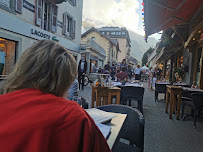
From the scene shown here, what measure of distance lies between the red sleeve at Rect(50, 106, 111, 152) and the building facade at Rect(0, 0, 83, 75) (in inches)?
300

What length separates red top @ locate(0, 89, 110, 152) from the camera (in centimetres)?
62

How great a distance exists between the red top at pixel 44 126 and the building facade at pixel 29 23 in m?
7.48

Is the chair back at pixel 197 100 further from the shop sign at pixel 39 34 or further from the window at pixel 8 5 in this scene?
the shop sign at pixel 39 34

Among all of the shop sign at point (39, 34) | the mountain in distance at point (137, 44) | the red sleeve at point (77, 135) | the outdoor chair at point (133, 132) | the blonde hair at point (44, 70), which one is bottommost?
the outdoor chair at point (133, 132)

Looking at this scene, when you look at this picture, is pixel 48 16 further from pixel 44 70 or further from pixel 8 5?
pixel 44 70

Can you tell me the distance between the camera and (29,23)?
884cm

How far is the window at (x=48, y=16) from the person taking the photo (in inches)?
400

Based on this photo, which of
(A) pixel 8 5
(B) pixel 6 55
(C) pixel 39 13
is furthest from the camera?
(C) pixel 39 13

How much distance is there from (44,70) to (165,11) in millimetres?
5272

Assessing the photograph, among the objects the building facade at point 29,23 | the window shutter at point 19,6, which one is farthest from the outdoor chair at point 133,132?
the window shutter at point 19,6

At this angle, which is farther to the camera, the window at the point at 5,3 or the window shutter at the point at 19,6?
the window shutter at the point at 19,6

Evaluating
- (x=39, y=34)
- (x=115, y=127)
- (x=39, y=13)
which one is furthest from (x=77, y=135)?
(x=39, y=13)

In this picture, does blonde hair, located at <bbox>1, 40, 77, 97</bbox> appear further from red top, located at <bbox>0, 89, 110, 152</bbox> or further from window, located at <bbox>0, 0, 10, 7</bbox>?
window, located at <bbox>0, 0, 10, 7</bbox>

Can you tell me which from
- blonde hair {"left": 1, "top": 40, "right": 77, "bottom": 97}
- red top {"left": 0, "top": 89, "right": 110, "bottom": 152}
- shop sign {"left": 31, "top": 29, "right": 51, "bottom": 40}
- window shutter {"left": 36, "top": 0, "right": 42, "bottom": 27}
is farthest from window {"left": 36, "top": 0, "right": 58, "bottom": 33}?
red top {"left": 0, "top": 89, "right": 110, "bottom": 152}
